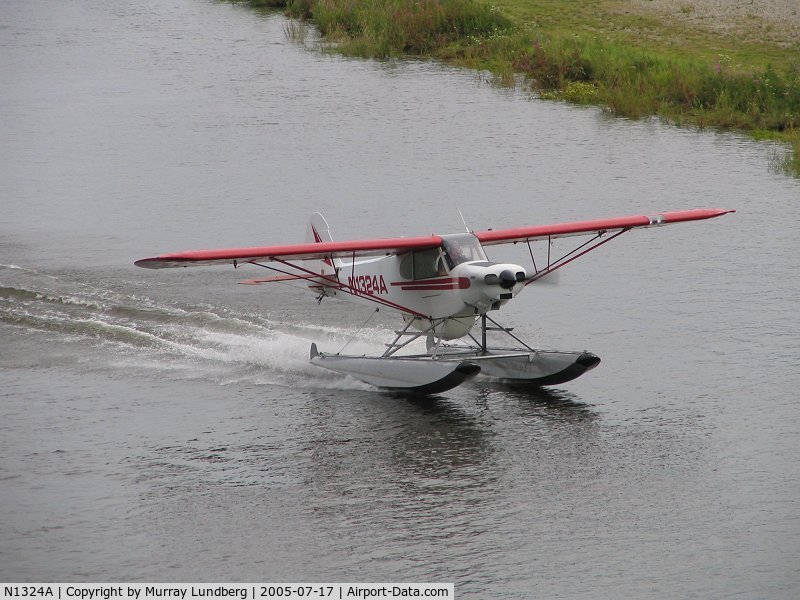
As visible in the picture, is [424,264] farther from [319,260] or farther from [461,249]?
[319,260]

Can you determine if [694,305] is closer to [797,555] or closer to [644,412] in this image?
[644,412]

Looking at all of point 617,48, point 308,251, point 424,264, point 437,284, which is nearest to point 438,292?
point 437,284

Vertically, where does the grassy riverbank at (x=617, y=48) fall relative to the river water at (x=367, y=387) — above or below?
above

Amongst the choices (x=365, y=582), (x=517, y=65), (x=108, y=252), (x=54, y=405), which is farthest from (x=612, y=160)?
(x=365, y=582)

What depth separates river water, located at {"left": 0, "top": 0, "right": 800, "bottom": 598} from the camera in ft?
48.8

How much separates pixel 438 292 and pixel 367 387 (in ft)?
7.09

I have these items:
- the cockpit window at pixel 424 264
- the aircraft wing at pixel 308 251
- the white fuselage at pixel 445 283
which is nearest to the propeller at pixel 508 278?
the white fuselage at pixel 445 283

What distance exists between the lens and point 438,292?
19.0 meters

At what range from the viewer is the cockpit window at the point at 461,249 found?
18.8m

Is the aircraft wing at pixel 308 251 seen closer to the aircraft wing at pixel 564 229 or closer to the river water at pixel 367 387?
the aircraft wing at pixel 564 229

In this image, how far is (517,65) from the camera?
44469 mm
